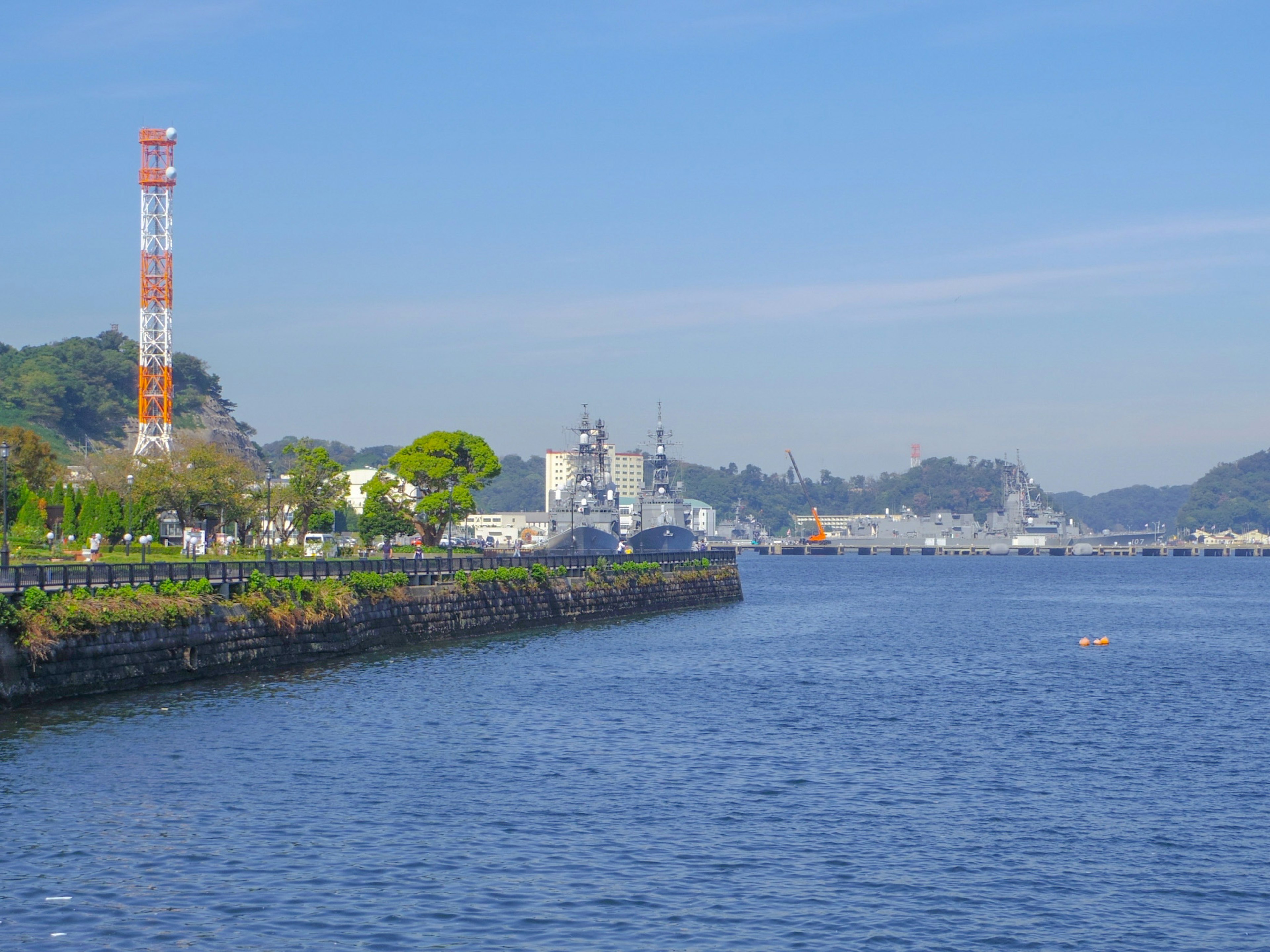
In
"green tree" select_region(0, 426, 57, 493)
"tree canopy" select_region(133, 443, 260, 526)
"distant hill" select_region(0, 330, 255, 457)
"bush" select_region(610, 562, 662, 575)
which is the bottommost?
"bush" select_region(610, 562, 662, 575)

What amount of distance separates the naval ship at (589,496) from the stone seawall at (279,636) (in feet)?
141

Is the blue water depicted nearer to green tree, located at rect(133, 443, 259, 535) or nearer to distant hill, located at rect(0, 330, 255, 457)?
green tree, located at rect(133, 443, 259, 535)

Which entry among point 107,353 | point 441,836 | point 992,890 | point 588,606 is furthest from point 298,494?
point 107,353

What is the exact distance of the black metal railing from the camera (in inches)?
1484

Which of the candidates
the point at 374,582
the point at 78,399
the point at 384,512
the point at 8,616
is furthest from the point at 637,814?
the point at 78,399

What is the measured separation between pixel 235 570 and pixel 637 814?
27.2 metres

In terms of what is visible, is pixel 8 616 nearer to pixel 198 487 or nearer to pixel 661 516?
pixel 198 487

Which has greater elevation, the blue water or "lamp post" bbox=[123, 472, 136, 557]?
"lamp post" bbox=[123, 472, 136, 557]

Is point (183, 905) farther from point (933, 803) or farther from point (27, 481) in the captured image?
point (27, 481)

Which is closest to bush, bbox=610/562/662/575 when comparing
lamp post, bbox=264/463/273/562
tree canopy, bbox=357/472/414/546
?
lamp post, bbox=264/463/273/562

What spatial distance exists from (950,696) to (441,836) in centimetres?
2473

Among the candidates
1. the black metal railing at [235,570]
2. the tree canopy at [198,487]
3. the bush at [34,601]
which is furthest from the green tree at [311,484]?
the bush at [34,601]

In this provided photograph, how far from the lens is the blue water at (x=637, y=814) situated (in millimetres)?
18594

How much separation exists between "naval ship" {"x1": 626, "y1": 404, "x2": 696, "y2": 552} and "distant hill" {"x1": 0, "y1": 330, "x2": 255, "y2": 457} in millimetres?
59498
